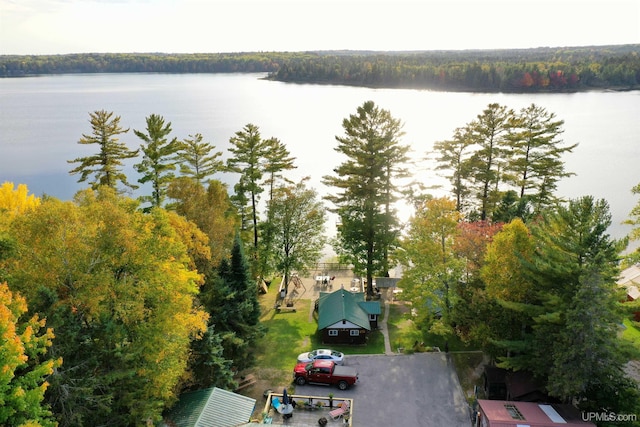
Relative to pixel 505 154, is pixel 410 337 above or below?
below

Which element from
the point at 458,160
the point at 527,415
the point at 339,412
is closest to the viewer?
the point at 527,415

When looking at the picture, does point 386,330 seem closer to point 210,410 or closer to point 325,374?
point 325,374

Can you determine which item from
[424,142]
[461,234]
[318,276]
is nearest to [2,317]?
[461,234]

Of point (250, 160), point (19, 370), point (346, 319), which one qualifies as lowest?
point (346, 319)

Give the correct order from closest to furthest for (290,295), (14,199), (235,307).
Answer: (235,307) → (14,199) → (290,295)

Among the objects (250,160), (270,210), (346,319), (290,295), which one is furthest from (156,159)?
(346,319)

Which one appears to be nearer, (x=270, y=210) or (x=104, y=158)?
(x=104, y=158)
